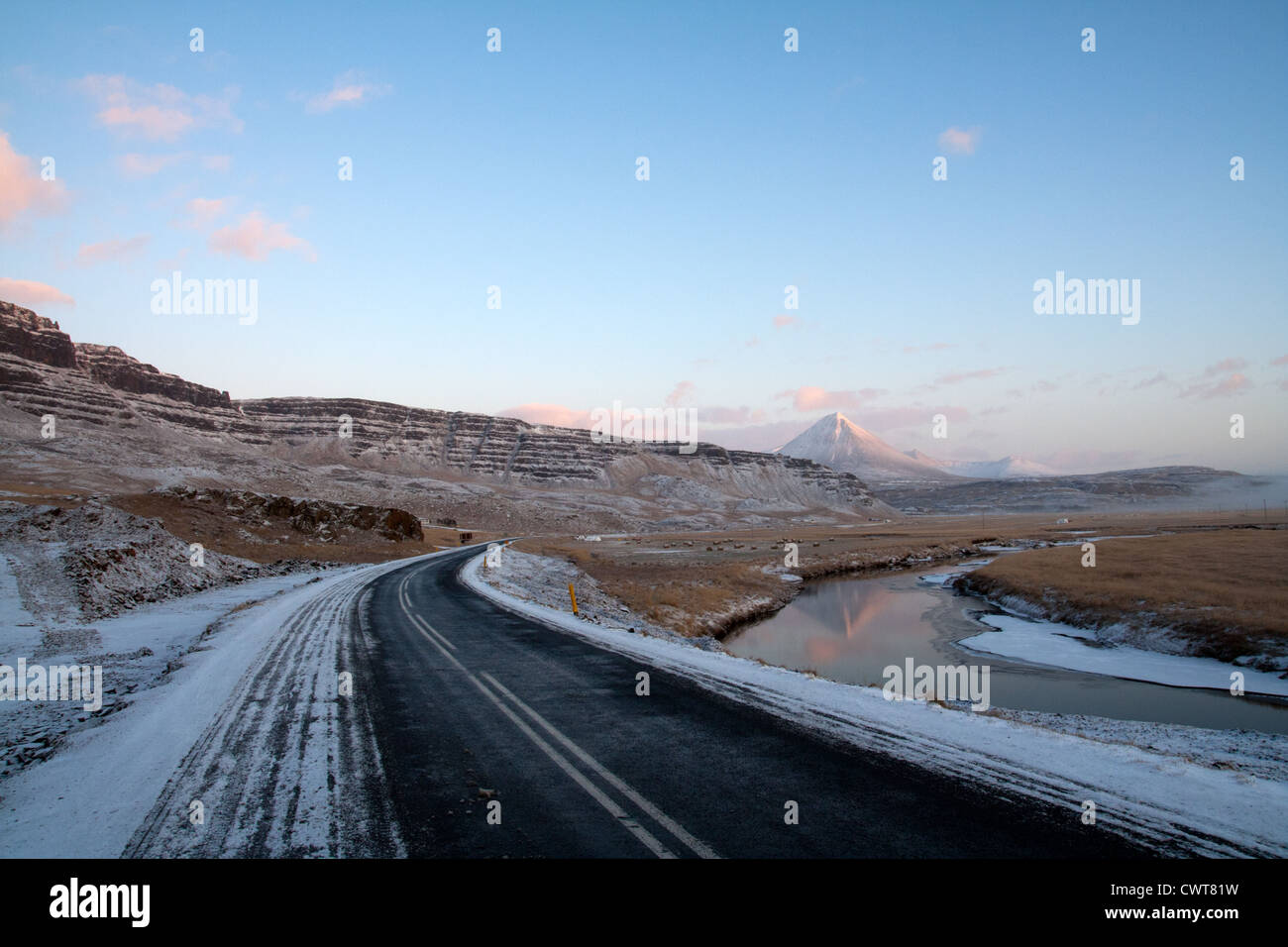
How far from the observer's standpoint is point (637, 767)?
7281 millimetres

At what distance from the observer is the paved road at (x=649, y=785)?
5395mm

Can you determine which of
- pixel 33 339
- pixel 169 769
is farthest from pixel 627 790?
pixel 33 339

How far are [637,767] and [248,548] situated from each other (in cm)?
4229

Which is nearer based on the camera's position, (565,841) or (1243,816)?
(565,841)

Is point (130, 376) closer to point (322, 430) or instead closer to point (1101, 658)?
point (322, 430)

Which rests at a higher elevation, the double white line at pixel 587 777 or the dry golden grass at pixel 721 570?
the double white line at pixel 587 777

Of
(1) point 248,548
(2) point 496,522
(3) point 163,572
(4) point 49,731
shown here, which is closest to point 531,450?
Answer: (2) point 496,522

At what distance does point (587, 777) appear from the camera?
7.02 m

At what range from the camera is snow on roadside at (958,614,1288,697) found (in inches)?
730

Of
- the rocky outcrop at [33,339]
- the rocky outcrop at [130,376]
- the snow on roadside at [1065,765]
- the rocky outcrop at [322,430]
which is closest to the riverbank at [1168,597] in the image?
the snow on roadside at [1065,765]

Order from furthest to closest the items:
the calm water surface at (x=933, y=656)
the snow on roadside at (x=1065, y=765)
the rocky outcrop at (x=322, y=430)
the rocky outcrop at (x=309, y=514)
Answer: the rocky outcrop at (x=322, y=430) < the rocky outcrop at (x=309, y=514) < the calm water surface at (x=933, y=656) < the snow on roadside at (x=1065, y=765)

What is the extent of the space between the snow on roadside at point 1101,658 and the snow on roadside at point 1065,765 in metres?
8.22

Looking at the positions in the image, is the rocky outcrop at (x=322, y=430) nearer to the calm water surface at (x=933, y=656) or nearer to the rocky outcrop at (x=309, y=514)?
the rocky outcrop at (x=309, y=514)
